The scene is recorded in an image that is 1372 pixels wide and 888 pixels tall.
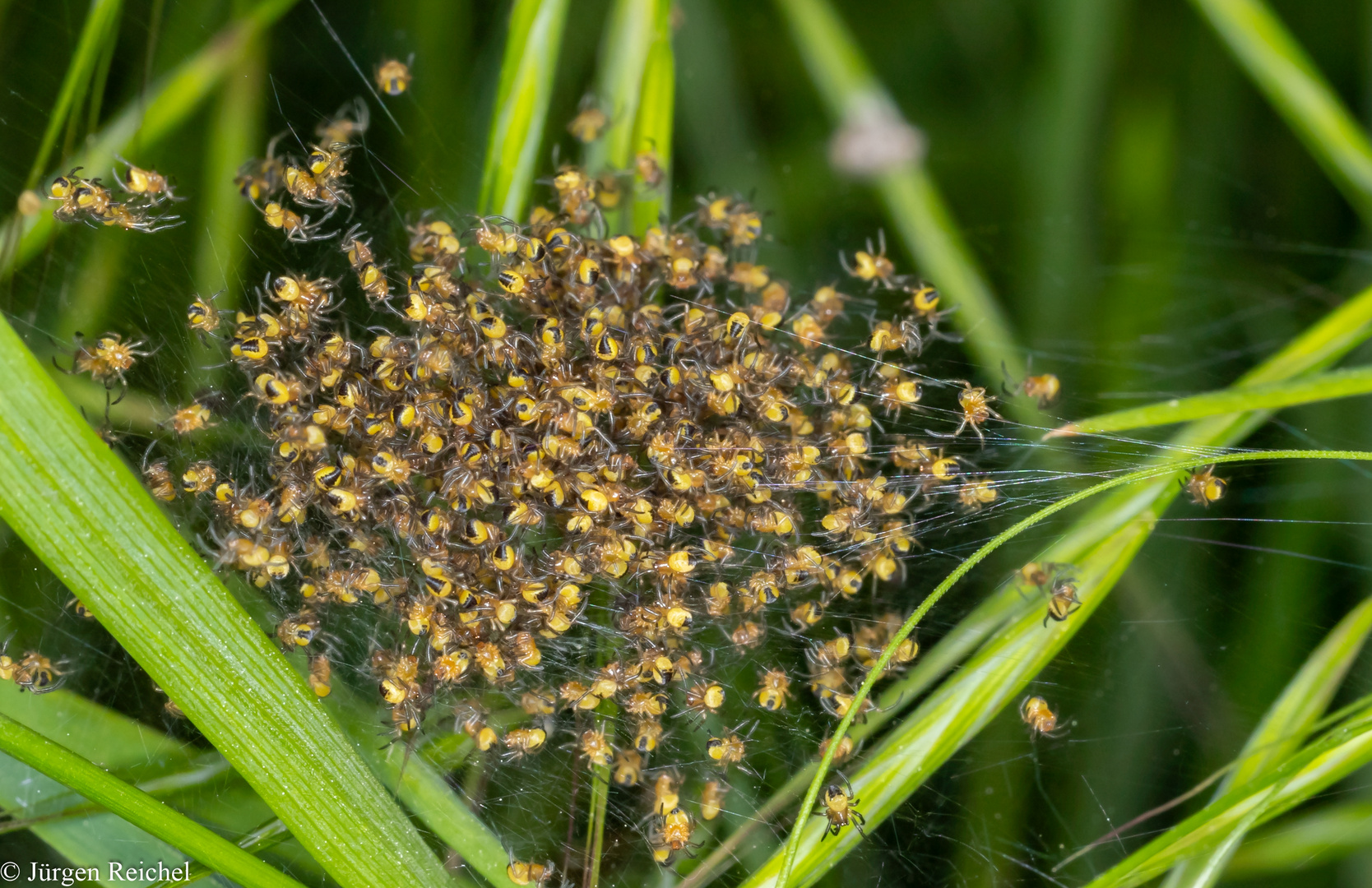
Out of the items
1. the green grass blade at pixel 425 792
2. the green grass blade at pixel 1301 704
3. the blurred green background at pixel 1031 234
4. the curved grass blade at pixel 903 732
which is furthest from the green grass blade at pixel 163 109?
the green grass blade at pixel 1301 704

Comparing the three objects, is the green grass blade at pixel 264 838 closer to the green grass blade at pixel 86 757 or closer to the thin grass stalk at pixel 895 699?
the green grass blade at pixel 86 757

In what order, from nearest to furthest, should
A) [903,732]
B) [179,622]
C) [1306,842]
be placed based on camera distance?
[179,622]
[903,732]
[1306,842]

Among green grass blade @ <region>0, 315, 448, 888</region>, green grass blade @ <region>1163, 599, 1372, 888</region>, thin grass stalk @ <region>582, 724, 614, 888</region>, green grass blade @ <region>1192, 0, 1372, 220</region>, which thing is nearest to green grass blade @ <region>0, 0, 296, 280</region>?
green grass blade @ <region>0, 315, 448, 888</region>

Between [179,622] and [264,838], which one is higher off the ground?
[179,622]

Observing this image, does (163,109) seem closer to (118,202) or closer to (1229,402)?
(118,202)

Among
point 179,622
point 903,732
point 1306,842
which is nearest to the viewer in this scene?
point 179,622

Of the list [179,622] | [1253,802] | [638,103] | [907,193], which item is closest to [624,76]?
[638,103]

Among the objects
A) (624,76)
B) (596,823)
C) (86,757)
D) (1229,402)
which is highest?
(624,76)
